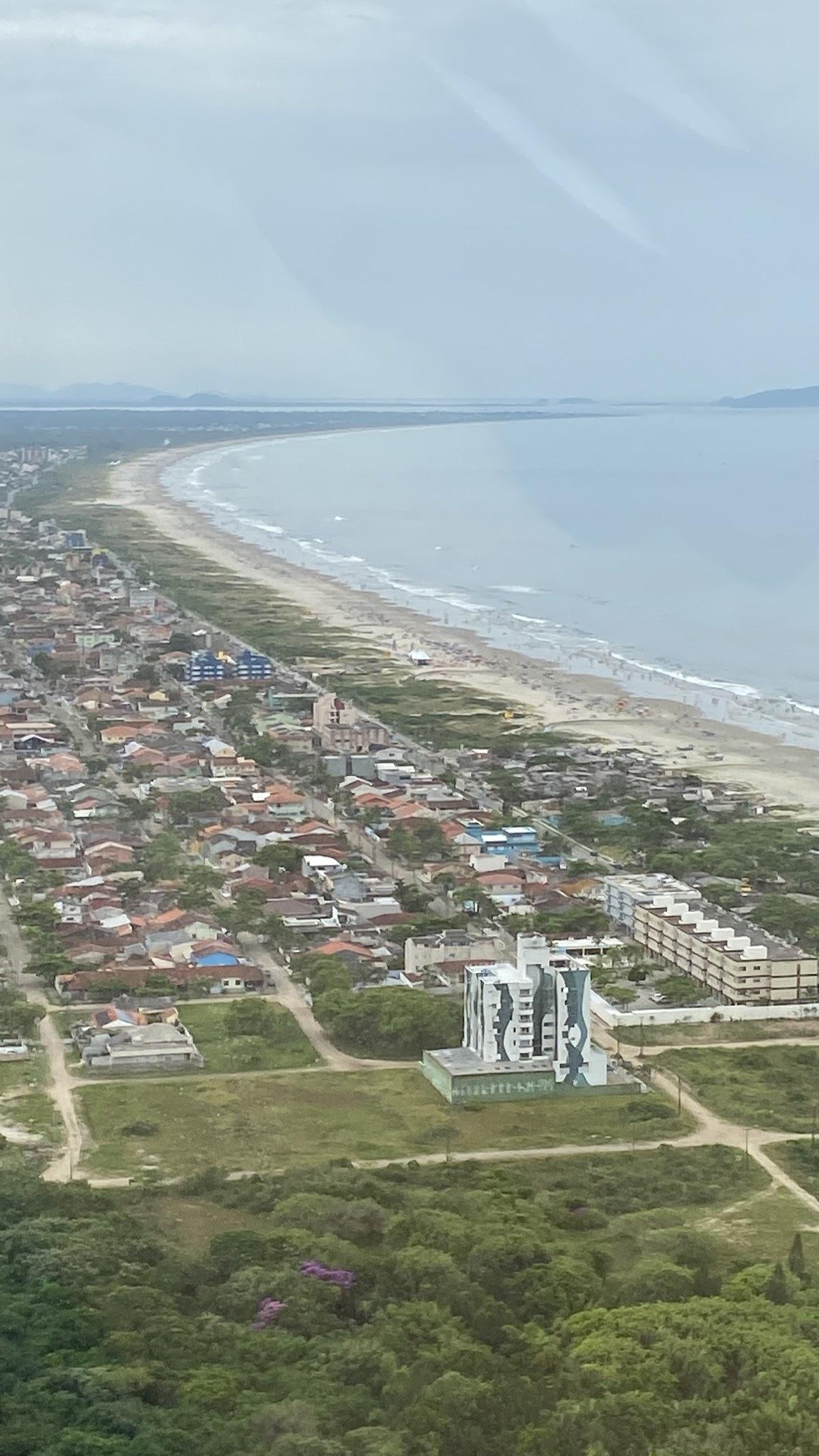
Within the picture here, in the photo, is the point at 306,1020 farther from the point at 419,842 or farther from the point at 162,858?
the point at 419,842

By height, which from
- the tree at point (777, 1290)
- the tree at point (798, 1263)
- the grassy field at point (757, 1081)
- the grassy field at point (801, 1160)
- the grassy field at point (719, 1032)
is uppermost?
the tree at point (777, 1290)

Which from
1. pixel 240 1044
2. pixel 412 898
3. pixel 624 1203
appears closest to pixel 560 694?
pixel 412 898

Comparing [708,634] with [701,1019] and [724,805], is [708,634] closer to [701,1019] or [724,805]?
[724,805]

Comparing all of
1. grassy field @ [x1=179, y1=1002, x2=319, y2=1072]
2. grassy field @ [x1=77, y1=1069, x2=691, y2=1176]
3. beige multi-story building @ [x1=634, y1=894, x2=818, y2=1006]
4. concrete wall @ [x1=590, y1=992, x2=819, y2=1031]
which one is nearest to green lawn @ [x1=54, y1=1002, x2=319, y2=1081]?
grassy field @ [x1=179, y1=1002, x2=319, y2=1072]

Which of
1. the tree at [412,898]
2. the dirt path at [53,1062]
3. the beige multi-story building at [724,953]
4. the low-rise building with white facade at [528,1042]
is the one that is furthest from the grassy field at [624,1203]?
the tree at [412,898]

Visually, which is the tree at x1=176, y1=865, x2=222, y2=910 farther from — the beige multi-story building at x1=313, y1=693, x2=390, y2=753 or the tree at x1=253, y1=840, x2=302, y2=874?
the beige multi-story building at x1=313, y1=693, x2=390, y2=753

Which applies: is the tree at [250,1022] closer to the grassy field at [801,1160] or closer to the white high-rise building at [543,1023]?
the white high-rise building at [543,1023]
